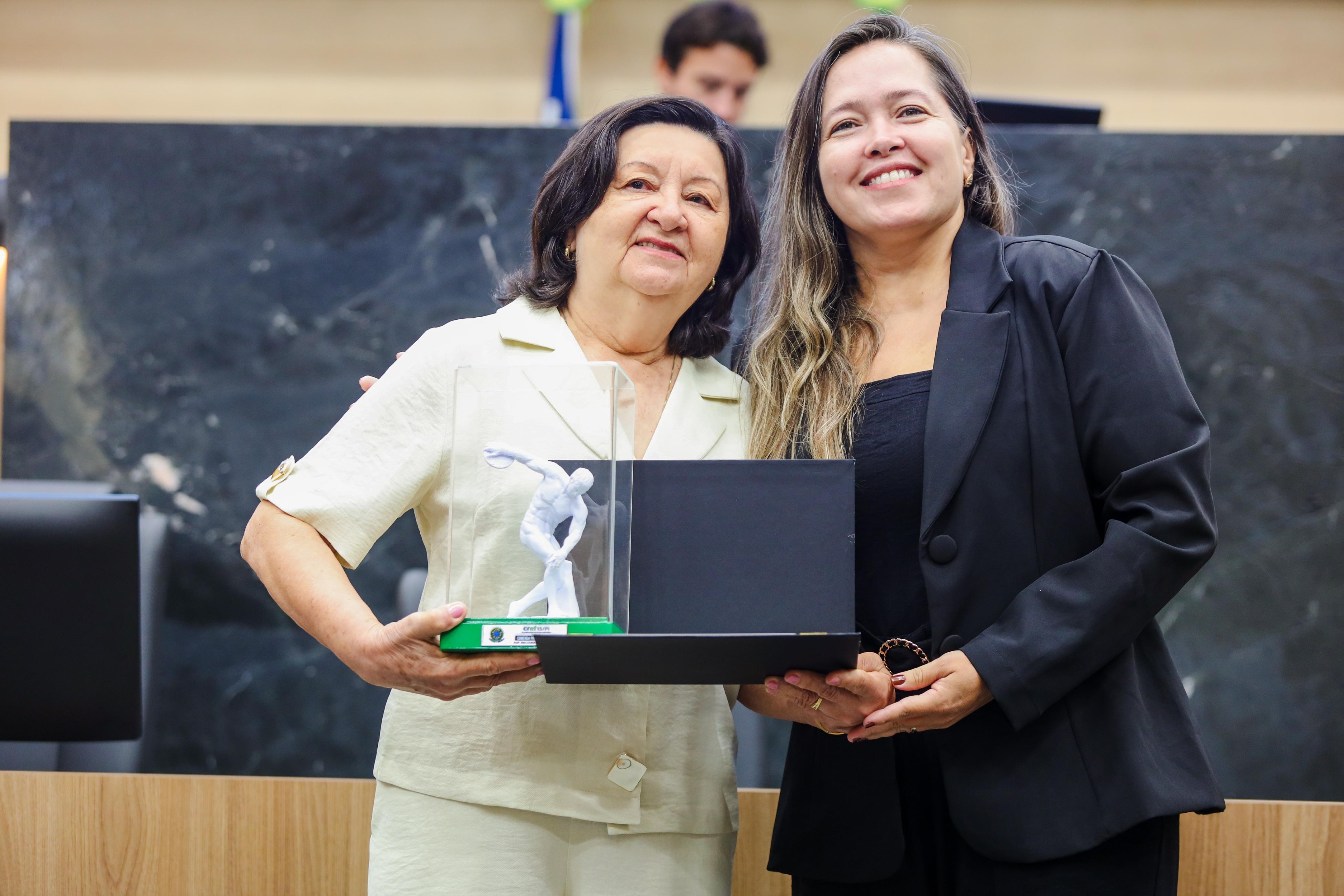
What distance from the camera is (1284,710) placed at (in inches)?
110

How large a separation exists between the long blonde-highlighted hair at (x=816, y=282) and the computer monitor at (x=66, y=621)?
964 mm

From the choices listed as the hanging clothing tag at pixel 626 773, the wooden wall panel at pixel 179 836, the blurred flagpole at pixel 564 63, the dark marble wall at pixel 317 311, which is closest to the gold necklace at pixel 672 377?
the hanging clothing tag at pixel 626 773

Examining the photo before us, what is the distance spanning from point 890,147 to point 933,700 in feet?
2.32

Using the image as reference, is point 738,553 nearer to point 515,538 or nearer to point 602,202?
point 515,538

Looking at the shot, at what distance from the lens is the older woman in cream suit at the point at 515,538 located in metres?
1.33

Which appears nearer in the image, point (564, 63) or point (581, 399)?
point (581, 399)

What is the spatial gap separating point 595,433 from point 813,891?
63 cm

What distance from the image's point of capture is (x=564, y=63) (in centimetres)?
454

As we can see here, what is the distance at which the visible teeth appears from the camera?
59.7 inches

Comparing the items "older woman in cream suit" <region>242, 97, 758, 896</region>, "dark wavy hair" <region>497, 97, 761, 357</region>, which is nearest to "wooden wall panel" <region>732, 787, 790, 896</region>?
"older woman in cream suit" <region>242, 97, 758, 896</region>

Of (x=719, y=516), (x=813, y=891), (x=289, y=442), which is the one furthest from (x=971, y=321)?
(x=289, y=442)

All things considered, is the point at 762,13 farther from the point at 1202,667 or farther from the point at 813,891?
the point at 813,891

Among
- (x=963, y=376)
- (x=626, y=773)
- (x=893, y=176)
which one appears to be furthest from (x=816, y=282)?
(x=626, y=773)

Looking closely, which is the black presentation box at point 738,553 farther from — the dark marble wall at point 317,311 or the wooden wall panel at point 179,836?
the dark marble wall at point 317,311
